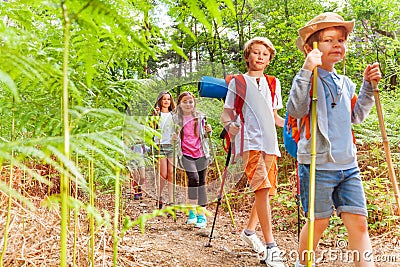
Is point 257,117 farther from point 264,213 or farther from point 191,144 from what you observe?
point 191,144

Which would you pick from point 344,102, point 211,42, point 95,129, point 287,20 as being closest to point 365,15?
point 287,20

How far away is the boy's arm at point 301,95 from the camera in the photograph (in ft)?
7.34

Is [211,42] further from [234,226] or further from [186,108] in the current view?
[234,226]

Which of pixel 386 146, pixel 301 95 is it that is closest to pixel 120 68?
pixel 301 95

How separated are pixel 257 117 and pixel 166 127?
232cm

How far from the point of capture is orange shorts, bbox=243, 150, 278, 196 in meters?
3.11

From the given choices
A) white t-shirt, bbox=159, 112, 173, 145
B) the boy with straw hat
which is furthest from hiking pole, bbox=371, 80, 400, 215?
white t-shirt, bbox=159, 112, 173, 145

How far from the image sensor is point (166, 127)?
17.8 ft

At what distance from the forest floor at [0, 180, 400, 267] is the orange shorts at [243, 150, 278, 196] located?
0.60 m

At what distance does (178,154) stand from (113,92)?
323 cm

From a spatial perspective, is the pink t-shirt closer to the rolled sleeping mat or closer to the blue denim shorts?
the rolled sleeping mat

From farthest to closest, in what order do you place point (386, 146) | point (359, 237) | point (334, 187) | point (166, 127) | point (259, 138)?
point (166, 127) → point (259, 138) → point (334, 187) → point (359, 237) → point (386, 146)

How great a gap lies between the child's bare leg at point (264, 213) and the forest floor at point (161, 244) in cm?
25

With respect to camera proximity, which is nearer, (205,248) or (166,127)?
(205,248)
